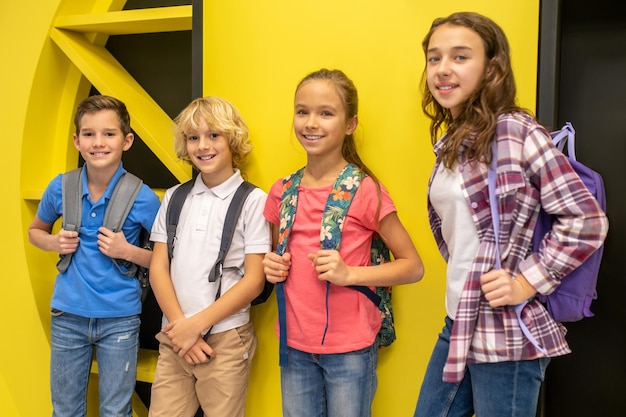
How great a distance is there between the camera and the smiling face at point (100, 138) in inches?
76.3

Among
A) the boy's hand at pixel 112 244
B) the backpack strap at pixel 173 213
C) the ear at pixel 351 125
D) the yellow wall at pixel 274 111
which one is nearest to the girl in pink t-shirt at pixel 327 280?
the ear at pixel 351 125

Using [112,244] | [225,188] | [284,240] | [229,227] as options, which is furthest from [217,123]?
[112,244]

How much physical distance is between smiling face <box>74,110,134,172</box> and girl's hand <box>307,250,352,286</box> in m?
0.85

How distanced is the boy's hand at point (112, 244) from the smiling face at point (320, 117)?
2.34 ft

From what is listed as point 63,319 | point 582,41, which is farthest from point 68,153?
point 582,41

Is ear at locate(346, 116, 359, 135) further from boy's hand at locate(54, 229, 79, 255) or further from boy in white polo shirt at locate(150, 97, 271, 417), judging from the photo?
boy's hand at locate(54, 229, 79, 255)

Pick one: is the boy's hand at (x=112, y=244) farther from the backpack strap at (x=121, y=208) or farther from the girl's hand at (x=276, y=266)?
the girl's hand at (x=276, y=266)

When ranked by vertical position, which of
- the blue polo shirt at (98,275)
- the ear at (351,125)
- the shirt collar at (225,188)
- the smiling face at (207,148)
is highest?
the ear at (351,125)

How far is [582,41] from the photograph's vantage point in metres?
1.85

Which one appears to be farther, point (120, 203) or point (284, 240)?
point (120, 203)

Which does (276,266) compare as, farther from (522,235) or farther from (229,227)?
(522,235)

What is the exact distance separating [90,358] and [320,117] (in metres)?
1.19

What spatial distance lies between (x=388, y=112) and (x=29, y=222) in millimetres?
1509

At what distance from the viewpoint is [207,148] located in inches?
70.6
